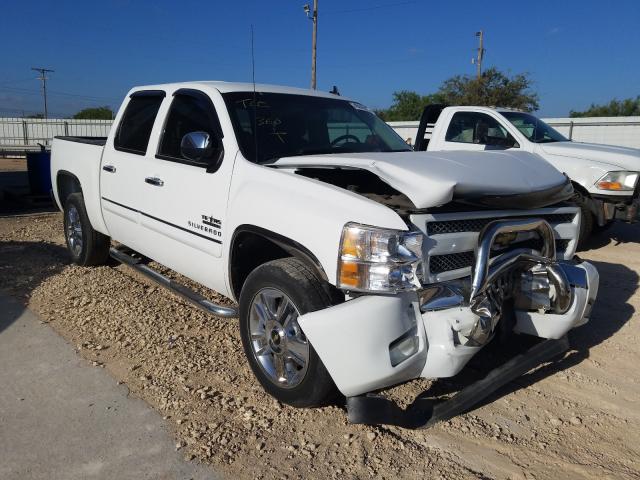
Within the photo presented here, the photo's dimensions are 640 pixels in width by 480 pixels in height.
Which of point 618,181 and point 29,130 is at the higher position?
point 29,130

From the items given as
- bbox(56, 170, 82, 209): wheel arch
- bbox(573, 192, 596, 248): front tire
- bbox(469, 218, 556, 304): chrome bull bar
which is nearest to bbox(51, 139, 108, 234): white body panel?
bbox(56, 170, 82, 209): wheel arch

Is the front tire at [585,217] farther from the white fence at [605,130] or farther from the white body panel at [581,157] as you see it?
the white fence at [605,130]

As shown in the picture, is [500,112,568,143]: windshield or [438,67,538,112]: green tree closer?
[500,112,568,143]: windshield

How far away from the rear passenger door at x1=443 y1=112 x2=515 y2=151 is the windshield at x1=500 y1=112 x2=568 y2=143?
22 centimetres

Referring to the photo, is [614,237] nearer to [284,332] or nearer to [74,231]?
[284,332]

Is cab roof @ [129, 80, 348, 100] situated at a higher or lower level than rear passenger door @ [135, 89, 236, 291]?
higher

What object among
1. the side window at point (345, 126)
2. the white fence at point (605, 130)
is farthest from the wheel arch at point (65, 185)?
the white fence at point (605, 130)

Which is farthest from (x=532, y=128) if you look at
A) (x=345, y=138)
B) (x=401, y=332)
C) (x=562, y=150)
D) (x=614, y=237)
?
(x=401, y=332)

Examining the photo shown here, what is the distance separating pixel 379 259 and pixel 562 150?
243 inches

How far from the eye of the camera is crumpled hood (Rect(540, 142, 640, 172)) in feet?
24.3

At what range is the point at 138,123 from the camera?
202 inches

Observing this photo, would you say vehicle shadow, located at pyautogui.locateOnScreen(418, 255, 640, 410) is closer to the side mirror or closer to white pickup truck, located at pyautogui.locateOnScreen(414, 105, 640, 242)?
white pickup truck, located at pyautogui.locateOnScreen(414, 105, 640, 242)

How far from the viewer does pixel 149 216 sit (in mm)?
4637

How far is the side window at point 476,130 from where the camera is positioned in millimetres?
8477
